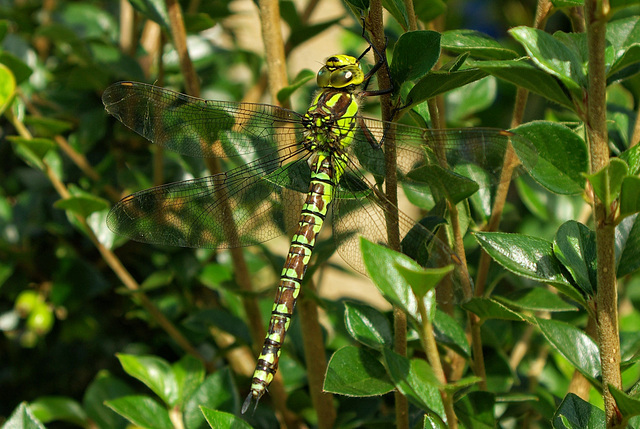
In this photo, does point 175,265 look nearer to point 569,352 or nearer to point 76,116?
point 76,116

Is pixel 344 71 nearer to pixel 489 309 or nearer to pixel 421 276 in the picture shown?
pixel 489 309

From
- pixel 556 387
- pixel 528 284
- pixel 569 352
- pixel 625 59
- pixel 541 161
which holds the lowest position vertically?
pixel 556 387

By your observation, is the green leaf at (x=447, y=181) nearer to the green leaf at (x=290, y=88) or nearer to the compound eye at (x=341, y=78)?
the green leaf at (x=290, y=88)

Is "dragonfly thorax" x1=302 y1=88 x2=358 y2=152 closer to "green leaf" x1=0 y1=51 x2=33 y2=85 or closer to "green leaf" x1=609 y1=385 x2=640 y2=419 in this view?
"green leaf" x1=0 y1=51 x2=33 y2=85

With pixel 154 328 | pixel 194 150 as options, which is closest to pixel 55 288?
pixel 154 328

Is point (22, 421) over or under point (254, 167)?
under

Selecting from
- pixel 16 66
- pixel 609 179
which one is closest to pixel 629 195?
pixel 609 179
